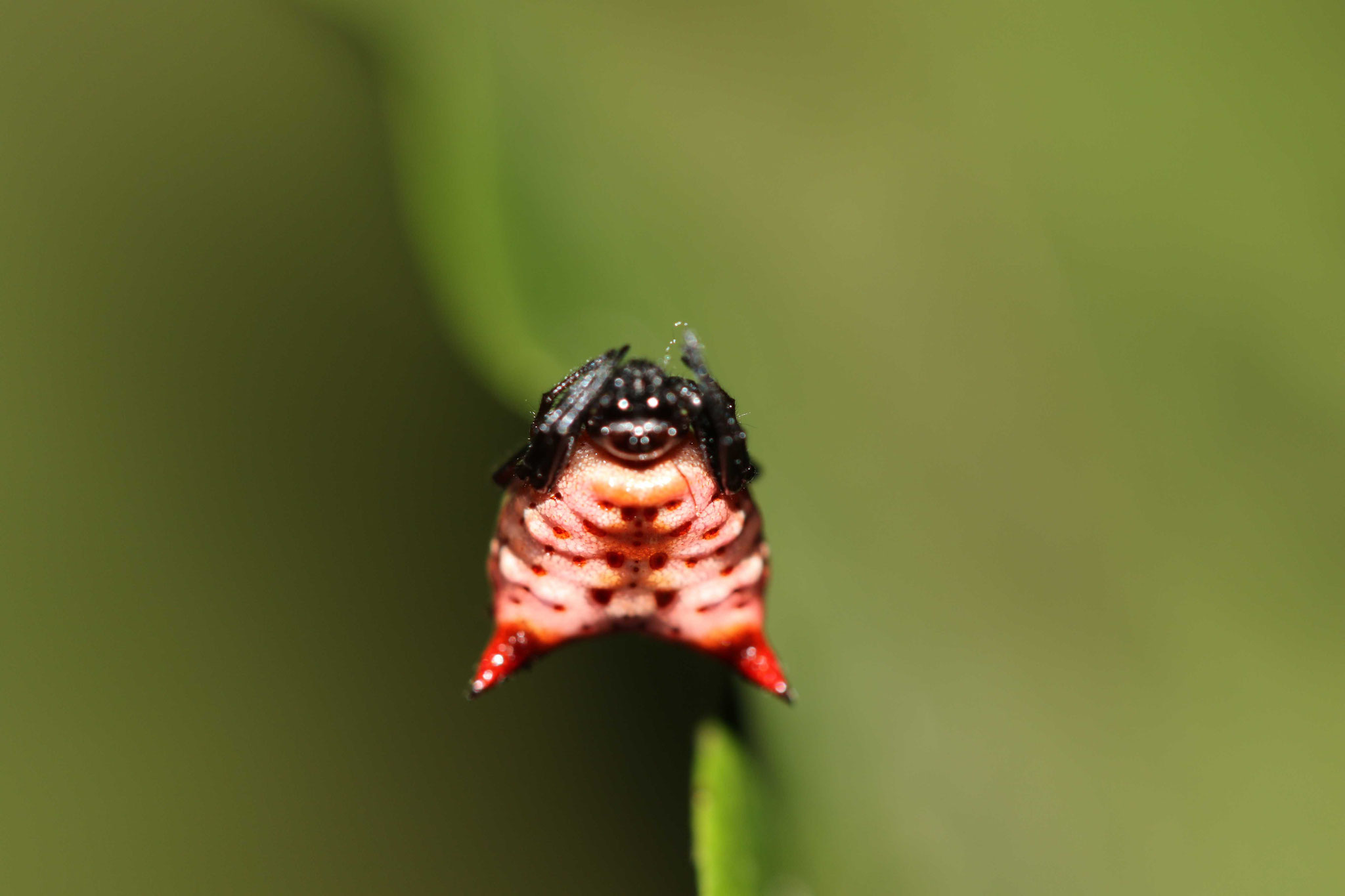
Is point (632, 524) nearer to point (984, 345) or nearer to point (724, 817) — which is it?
point (724, 817)

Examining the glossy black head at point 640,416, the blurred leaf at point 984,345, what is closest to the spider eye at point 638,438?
the glossy black head at point 640,416

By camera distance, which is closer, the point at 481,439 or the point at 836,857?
the point at 836,857

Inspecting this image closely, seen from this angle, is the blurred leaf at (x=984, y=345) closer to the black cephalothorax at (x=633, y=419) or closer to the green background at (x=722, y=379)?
the green background at (x=722, y=379)

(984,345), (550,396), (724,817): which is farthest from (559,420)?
(984,345)

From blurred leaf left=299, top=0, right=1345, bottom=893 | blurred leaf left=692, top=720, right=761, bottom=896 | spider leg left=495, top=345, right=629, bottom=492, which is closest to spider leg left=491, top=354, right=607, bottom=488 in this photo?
spider leg left=495, top=345, right=629, bottom=492

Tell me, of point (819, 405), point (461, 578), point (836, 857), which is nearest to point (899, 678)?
point (836, 857)

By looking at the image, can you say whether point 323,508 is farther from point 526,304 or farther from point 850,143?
point 850,143

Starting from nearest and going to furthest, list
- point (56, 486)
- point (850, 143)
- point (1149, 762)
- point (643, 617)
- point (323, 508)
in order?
point (643, 617)
point (1149, 762)
point (850, 143)
point (56, 486)
point (323, 508)

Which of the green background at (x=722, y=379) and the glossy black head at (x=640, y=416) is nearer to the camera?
the glossy black head at (x=640, y=416)
